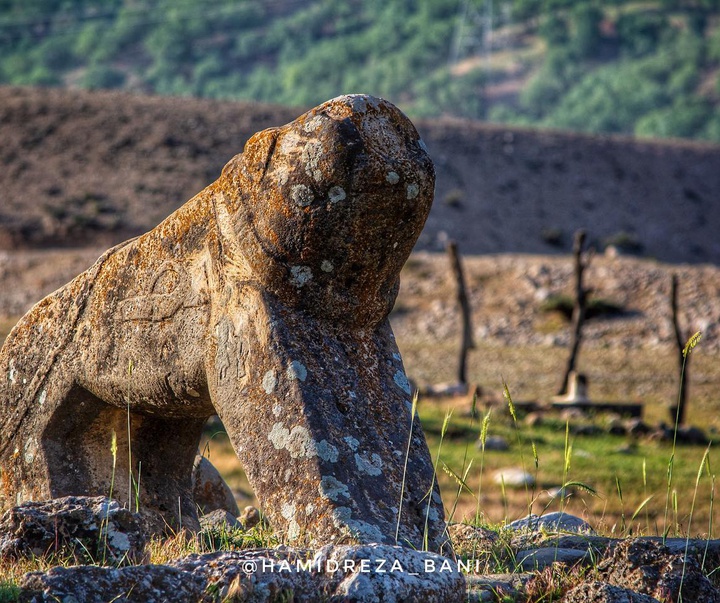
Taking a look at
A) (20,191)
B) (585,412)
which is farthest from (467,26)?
(585,412)

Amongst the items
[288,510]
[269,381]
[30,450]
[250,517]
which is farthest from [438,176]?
[288,510]

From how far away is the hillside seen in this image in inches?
5128

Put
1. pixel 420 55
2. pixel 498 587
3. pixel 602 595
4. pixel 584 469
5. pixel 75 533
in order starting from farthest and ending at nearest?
pixel 420 55
pixel 584 469
pixel 75 533
pixel 498 587
pixel 602 595

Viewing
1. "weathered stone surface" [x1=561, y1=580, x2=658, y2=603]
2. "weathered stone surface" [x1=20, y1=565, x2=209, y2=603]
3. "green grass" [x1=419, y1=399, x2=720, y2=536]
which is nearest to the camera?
"weathered stone surface" [x1=20, y1=565, x2=209, y2=603]

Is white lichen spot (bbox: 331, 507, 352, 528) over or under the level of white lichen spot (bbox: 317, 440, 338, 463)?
under

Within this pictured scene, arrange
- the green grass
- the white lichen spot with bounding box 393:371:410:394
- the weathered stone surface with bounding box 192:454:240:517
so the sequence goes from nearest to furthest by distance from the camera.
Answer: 1. the white lichen spot with bounding box 393:371:410:394
2. the weathered stone surface with bounding box 192:454:240:517
3. the green grass

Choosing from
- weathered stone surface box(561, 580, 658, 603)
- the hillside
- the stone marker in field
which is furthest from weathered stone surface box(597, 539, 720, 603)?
the hillside

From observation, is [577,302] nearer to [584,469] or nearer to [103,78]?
[584,469]

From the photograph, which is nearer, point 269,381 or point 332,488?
point 332,488

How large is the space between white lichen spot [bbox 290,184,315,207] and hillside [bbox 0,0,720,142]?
11631cm

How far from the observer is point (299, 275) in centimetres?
453

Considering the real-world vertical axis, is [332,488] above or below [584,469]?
above

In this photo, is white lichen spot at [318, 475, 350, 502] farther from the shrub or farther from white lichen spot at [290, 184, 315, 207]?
the shrub

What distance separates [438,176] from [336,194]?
1772 inches
